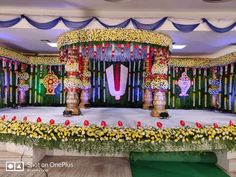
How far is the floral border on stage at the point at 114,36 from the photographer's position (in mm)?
4969

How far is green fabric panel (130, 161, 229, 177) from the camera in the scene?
3.96 meters

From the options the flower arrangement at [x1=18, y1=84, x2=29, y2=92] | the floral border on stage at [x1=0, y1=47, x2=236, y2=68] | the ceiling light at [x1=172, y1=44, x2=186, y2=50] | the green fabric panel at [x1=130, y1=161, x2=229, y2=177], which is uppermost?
the ceiling light at [x1=172, y1=44, x2=186, y2=50]

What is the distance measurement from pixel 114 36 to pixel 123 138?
7.10ft

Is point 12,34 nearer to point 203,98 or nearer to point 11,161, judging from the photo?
point 11,161

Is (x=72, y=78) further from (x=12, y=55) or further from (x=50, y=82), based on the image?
(x=50, y=82)

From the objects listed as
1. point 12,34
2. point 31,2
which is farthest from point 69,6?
point 12,34

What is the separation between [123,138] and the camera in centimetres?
407

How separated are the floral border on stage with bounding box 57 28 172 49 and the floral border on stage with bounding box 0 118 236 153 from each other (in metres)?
1.90

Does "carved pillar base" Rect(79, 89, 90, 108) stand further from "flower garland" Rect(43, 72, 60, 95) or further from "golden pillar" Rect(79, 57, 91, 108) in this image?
"flower garland" Rect(43, 72, 60, 95)

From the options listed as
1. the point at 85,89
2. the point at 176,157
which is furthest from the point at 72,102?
the point at 176,157

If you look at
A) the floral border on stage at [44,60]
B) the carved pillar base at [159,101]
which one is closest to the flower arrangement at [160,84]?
the carved pillar base at [159,101]

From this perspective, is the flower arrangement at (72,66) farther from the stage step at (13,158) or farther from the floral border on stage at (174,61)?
the floral border on stage at (174,61)

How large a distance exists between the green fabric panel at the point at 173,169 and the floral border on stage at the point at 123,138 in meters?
0.38

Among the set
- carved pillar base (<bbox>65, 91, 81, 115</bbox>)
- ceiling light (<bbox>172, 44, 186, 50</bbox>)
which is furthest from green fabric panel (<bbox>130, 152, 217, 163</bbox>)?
ceiling light (<bbox>172, 44, 186, 50</bbox>)
